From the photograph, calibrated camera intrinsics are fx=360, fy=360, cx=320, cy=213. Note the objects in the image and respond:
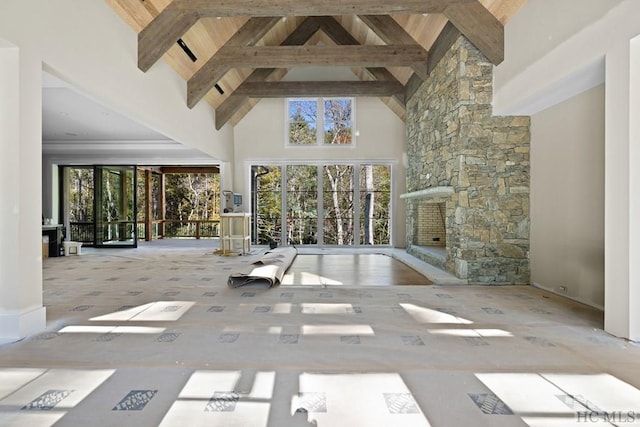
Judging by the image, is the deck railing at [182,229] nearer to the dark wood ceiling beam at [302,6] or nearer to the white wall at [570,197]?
the dark wood ceiling beam at [302,6]

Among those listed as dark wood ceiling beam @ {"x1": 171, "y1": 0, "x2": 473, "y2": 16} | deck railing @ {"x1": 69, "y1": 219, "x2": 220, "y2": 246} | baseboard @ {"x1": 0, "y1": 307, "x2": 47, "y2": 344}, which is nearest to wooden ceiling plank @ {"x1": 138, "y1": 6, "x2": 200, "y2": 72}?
dark wood ceiling beam @ {"x1": 171, "y1": 0, "x2": 473, "y2": 16}

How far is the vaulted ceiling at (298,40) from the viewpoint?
15.6ft

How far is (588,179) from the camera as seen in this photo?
3.87 meters

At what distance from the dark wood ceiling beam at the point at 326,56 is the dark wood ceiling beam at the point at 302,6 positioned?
1.60 m

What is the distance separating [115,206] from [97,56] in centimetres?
728

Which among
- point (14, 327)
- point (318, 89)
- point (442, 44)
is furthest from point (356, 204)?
point (14, 327)

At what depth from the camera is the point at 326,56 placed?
261 inches

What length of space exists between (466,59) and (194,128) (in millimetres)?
4951

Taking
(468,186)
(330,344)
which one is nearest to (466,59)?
(468,186)

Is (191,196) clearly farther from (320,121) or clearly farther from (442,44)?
(442,44)

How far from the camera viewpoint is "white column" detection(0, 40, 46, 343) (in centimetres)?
284

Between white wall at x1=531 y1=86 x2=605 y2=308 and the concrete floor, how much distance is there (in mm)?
347

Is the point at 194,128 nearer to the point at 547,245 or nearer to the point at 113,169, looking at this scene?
the point at 113,169
